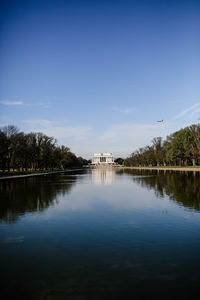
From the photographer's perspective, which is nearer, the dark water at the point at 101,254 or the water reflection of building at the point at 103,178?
the dark water at the point at 101,254

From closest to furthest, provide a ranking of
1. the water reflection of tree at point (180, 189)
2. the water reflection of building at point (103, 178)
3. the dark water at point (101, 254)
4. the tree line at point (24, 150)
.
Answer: the dark water at point (101, 254)
the water reflection of tree at point (180, 189)
the water reflection of building at point (103, 178)
the tree line at point (24, 150)

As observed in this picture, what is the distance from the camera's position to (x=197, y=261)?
22.0 feet

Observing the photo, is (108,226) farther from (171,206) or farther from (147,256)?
(171,206)

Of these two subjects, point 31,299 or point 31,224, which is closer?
point 31,299

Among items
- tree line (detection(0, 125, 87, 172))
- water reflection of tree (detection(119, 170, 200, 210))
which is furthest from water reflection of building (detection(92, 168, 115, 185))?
tree line (detection(0, 125, 87, 172))

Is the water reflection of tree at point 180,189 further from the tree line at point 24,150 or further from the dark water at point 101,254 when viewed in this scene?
the tree line at point 24,150

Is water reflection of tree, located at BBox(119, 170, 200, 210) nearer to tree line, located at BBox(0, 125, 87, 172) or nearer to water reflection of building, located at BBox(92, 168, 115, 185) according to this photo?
water reflection of building, located at BBox(92, 168, 115, 185)

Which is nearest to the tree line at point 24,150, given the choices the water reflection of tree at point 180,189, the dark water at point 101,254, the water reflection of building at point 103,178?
the water reflection of building at point 103,178

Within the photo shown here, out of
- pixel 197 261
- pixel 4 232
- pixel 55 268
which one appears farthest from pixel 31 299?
pixel 4 232

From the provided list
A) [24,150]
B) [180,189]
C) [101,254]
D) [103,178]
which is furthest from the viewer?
[24,150]

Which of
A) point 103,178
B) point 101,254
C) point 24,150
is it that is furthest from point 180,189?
point 24,150

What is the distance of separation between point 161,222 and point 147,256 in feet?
13.4

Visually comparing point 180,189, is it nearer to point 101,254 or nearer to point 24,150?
point 101,254

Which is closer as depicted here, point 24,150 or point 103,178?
point 103,178
